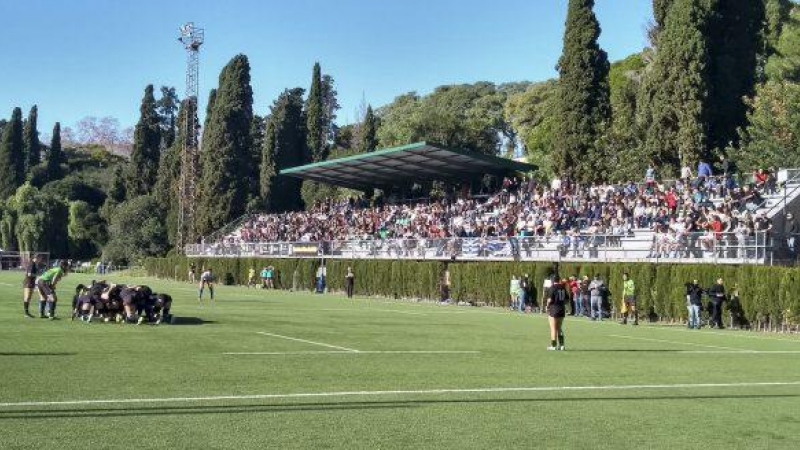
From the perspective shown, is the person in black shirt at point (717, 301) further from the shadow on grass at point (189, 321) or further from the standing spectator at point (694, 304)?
the shadow on grass at point (189, 321)

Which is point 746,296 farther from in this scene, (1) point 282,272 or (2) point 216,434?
(1) point 282,272

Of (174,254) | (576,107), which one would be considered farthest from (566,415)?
(174,254)

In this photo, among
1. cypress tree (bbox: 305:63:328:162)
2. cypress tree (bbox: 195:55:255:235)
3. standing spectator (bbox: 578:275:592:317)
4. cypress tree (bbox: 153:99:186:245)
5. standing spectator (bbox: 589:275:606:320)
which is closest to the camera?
standing spectator (bbox: 589:275:606:320)

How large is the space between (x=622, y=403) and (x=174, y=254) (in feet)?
256

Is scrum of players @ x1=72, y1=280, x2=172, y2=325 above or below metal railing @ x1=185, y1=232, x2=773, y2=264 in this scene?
below

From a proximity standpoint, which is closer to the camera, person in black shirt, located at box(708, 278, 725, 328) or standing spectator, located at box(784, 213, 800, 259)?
person in black shirt, located at box(708, 278, 725, 328)

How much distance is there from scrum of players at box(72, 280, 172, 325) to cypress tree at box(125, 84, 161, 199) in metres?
82.8

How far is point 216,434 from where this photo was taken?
9625 millimetres

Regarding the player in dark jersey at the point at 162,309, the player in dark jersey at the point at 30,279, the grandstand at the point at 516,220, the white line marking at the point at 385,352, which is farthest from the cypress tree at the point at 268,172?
the white line marking at the point at 385,352

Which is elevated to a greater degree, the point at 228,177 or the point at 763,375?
the point at 228,177

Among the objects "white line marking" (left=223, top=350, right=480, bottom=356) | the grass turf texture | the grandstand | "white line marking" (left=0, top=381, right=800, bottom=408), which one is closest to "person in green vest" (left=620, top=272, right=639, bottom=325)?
the grandstand

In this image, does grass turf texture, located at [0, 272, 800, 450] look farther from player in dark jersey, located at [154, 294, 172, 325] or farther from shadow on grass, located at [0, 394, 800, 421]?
player in dark jersey, located at [154, 294, 172, 325]

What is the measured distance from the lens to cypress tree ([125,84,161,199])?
105438mm

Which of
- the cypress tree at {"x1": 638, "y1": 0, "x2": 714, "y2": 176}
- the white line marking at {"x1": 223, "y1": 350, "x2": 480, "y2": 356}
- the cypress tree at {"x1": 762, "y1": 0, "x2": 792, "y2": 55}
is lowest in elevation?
the white line marking at {"x1": 223, "y1": 350, "x2": 480, "y2": 356}
